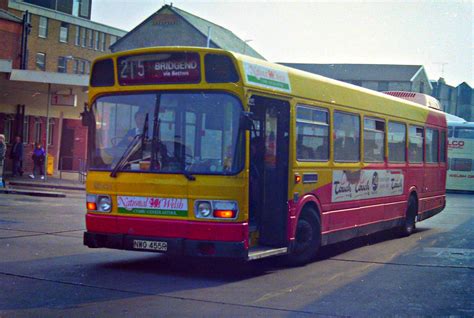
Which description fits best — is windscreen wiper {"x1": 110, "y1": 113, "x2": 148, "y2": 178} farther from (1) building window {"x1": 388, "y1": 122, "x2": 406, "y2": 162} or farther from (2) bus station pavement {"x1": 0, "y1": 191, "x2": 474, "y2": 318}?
(1) building window {"x1": 388, "y1": 122, "x2": 406, "y2": 162}

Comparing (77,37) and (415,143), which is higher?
(77,37)

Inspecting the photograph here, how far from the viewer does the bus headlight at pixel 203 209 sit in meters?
10.0

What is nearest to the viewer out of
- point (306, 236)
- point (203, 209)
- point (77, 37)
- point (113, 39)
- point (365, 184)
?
point (203, 209)

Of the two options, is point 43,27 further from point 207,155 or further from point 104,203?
point 207,155

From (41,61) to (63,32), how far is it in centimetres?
354

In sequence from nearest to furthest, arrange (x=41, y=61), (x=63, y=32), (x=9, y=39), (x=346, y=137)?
1. (x=346, y=137)
2. (x=9, y=39)
3. (x=41, y=61)
4. (x=63, y=32)

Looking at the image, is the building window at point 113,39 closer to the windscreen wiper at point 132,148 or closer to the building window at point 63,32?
the building window at point 63,32

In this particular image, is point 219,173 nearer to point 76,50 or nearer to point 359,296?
point 359,296

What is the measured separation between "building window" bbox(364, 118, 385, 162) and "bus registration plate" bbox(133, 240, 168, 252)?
5494 mm

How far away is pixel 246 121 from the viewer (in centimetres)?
995

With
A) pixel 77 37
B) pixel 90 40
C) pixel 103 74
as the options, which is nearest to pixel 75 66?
pixel 77 37

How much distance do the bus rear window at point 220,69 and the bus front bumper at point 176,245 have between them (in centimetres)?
211

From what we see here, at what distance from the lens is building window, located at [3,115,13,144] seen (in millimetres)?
41247

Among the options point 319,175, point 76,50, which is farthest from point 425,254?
point 76,50
